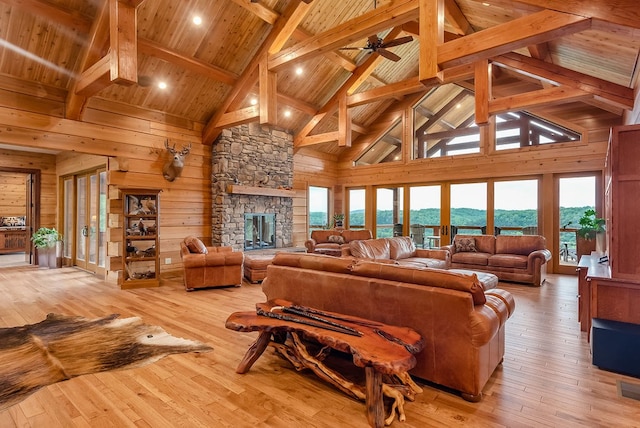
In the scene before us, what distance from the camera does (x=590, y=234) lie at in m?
6.10

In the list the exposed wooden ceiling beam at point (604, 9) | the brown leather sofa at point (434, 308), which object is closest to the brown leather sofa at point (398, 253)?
the brown leather sofa at point (434, 308)

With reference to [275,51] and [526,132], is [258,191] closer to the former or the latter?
[275,51]

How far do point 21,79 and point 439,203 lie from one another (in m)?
9.06

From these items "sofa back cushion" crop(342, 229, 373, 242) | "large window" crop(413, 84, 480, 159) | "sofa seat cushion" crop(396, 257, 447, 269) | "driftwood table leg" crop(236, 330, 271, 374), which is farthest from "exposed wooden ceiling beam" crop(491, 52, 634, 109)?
"driftwood table leg" crop(236, 330, 271, 374)

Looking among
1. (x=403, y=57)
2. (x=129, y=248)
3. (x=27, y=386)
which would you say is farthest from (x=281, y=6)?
(x=27, y=386)

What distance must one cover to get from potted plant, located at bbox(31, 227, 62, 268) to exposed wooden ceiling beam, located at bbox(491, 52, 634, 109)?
10.4 meters

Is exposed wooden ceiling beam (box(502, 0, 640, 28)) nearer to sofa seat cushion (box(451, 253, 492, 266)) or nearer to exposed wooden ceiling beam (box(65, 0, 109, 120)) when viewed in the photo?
sofa seat cushion (box(451, 253, 492, 266))

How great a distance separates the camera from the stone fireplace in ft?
23.9

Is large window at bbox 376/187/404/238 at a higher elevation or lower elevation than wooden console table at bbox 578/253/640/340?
higher

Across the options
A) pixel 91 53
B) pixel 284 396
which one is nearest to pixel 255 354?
pixel 284 396

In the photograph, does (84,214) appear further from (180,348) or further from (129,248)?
(180,348)

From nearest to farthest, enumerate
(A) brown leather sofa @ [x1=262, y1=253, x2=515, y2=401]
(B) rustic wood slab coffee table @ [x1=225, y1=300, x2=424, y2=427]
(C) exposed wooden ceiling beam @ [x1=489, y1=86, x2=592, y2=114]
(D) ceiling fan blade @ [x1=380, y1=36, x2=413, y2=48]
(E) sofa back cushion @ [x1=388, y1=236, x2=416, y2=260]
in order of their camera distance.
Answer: (B) rustic wood slab coffee table @ [x1=225, y1=300, x2=424, y2=427]
(A) brown leather sofa @ [x1=262, y1=253, x2=515, y2=401]
(D) ceiling fan blade @ [x1=380, y1=36, x2=413, y2=48]
(C) exposed wooden ceiling beam @ [x1=489, y1=86, x2=592, y2=114]
(E) sofa back cushion @ [x1=388, y1=236, x2=416, y2=260]

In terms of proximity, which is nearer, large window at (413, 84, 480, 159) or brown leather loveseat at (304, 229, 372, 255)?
brown leather loveseat at (304, 229, 372, 255)

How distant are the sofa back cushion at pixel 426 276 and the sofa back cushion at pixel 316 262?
0.11 meters
